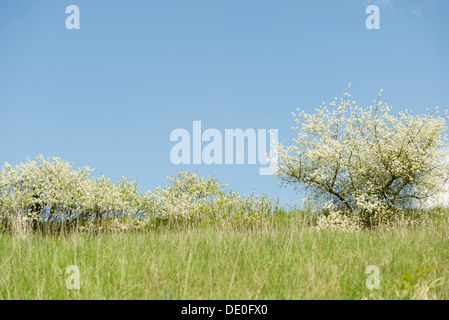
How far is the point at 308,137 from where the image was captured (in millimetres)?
19328

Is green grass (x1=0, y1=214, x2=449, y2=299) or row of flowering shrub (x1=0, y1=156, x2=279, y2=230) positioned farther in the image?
row of flowering shrub (x1=0, y1=156, x2=279, y2=230)

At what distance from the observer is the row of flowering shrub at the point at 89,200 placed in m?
18.9

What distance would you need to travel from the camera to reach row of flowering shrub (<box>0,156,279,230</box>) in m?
18.9

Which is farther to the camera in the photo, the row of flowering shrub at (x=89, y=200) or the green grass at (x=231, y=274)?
the row of flowering shrub at (x=89, y=200)

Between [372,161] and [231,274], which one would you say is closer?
[231,274]

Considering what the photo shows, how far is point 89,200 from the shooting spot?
18.7 meters

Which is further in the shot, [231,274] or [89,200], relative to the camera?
[89,200]

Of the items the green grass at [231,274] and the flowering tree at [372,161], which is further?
the flowering tree at [372,161]

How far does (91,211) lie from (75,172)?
2677 mm

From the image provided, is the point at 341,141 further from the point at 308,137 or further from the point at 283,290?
the point at 283,290

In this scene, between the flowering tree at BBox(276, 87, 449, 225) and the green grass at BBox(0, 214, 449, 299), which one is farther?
the flowering tree at BBox(276, 87, 449, 225)
